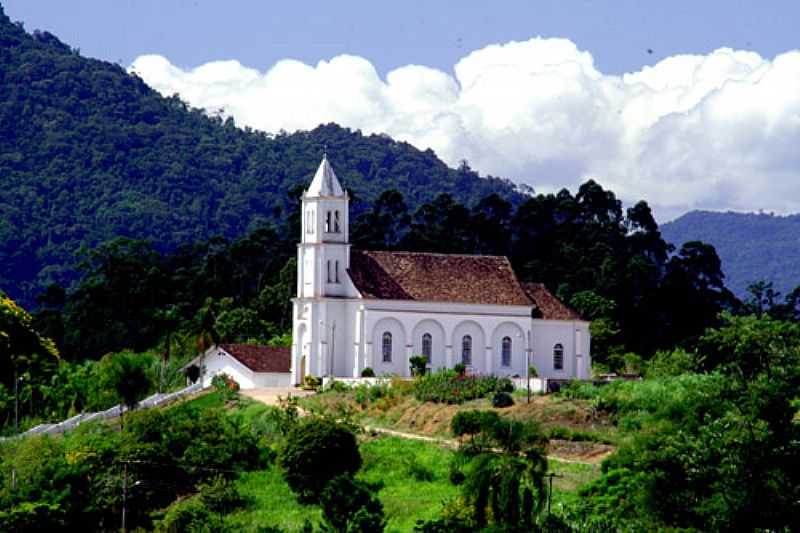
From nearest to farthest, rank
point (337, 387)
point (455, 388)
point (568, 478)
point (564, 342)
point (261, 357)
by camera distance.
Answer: point (568, 478), point (455, 388), point (337, 387), point (564, 342), point (261, 357)

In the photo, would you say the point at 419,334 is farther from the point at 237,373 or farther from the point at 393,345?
the point at 237,373

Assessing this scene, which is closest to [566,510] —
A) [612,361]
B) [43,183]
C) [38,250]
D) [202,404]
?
[202,404]

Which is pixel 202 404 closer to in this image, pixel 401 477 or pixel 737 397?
pixel 401 477

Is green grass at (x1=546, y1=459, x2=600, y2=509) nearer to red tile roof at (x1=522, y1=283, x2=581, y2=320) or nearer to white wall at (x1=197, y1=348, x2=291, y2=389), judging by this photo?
red tile roof at (x1=522, y1=283, x2=581, y2=320)

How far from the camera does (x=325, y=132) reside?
178 m

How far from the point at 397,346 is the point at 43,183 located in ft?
214

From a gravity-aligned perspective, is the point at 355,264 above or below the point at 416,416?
above

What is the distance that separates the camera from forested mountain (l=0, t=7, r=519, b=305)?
120 m

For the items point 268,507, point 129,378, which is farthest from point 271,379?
point 268,507

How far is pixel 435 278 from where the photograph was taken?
68562 mm

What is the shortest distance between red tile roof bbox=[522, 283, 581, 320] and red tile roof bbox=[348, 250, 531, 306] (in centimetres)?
99

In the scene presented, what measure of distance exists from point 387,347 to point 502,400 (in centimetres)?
1419

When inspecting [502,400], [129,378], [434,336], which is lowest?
[502,400]

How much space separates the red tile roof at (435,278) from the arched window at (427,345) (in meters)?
1.54
